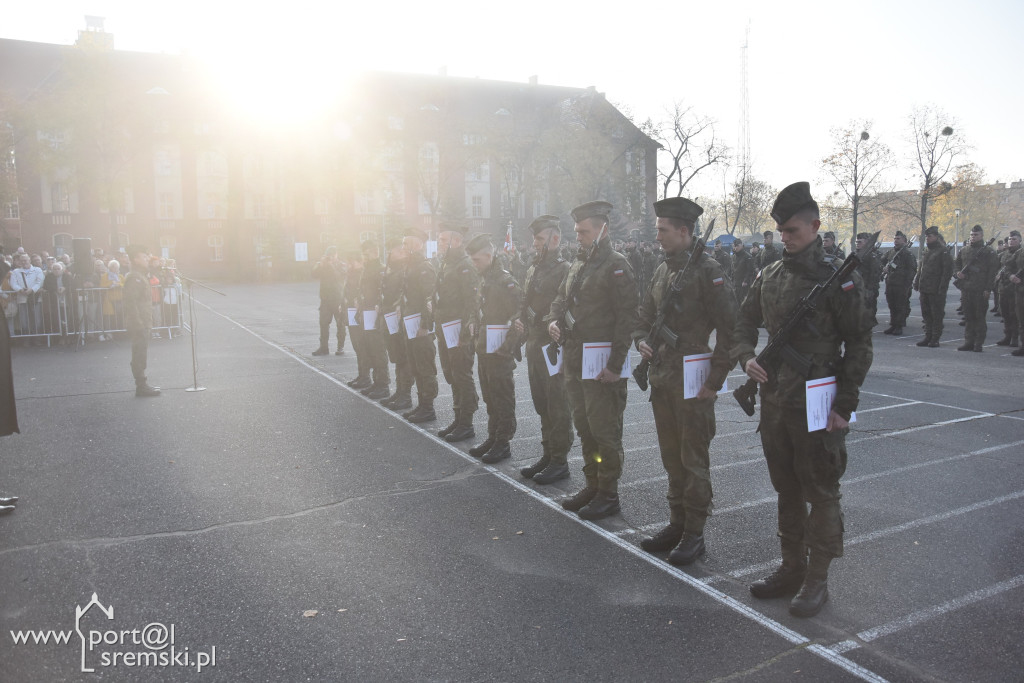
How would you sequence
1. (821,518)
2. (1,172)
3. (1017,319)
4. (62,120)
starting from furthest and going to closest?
(1,172) < (62,120) < (1017,319) < (821,518)

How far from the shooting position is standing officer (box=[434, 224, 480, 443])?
7875mm

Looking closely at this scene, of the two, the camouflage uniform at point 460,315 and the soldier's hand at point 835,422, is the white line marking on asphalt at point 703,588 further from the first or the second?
the soldier's hand at point 835,422

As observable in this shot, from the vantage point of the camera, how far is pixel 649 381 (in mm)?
4973

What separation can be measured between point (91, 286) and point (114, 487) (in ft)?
45.7

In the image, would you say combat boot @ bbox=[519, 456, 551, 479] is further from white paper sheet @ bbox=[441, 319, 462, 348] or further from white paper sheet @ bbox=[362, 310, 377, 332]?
white paper sheet @ bbox=[362, 310, 377, 332]

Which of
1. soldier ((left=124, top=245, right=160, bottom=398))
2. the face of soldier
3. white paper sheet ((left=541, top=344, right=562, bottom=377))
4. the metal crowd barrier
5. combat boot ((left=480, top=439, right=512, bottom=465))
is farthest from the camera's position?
the metal crowd barrier

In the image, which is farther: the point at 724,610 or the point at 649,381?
the point at 649,381

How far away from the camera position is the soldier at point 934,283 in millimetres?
15039

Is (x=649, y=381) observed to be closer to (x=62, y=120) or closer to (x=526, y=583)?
(x=526, y=583)

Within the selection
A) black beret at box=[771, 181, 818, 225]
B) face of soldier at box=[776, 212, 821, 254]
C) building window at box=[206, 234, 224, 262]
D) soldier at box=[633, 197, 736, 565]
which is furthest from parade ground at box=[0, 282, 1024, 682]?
building window at box=[206, 234, 224, 262]

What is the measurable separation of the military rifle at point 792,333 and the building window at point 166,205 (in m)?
60.2

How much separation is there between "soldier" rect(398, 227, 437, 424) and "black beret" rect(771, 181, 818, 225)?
5.28 metres

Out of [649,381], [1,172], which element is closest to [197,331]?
[649,381]

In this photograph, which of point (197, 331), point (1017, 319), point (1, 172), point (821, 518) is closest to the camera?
point (821, 518)
